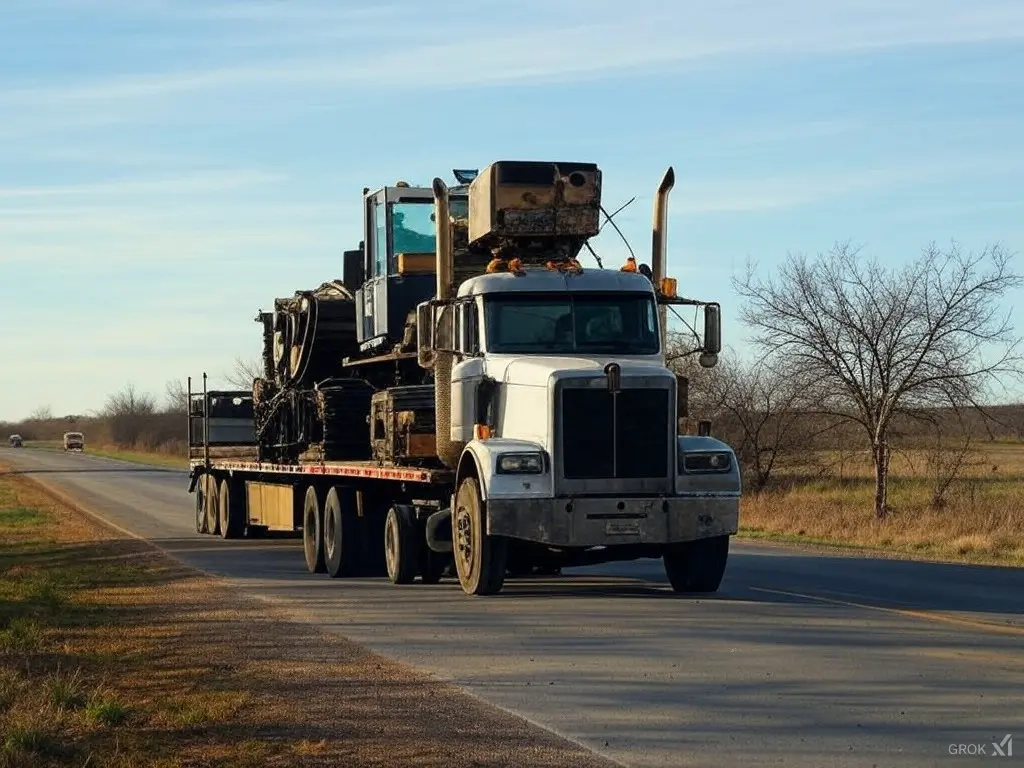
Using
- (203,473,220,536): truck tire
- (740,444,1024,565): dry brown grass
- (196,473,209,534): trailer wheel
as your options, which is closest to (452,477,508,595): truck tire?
(740,444,1024,565): dry brown grass

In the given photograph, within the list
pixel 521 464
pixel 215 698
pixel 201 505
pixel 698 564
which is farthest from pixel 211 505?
pixel 215 698

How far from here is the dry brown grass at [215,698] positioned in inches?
333

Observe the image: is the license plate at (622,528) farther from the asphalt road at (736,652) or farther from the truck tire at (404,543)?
the truck tire at (404,543)

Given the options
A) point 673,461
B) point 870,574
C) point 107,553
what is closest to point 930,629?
point 673,461

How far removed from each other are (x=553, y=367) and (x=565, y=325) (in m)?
1.05

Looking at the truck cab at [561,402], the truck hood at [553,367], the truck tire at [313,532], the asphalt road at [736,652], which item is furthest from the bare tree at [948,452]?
the truck hood at [553,367]

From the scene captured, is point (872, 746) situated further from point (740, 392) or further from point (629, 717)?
point (740, 392)

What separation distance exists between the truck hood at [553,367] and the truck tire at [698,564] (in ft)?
6.17

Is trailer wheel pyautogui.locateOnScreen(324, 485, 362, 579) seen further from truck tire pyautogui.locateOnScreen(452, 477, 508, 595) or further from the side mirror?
the side mirror

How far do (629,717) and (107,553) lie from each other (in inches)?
695

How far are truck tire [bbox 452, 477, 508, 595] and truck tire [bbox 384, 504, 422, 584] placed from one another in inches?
61.2

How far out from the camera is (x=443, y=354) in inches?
682

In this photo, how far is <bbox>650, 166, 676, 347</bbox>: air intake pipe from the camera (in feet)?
58.1

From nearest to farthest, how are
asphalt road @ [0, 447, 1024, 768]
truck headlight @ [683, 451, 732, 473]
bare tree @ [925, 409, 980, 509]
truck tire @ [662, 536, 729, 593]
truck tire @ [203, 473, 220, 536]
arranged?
asphalt road @ [0, 447, 1024, 768] → truck headlight @ [683, 451, 732, 473] → truck tire @ [662, 536, 729, 593] → truck tire @ [203, 473, 220, 536] → bare tree @ [925, 409, 980, 509]
